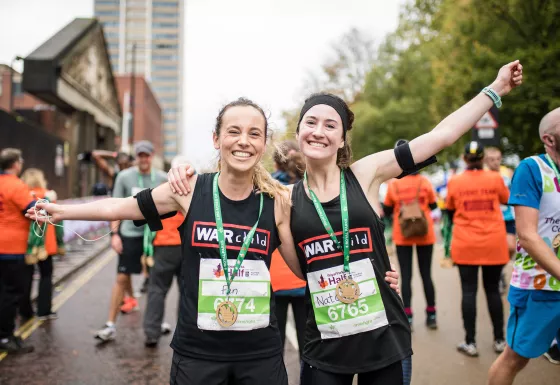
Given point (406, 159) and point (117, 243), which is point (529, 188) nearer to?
point (406, 159)

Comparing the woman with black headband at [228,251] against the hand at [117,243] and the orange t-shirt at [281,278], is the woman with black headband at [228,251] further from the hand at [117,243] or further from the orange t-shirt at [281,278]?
the hand at [117,243]

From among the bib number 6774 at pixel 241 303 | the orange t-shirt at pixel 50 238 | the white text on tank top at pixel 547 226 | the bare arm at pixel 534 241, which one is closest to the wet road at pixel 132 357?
the orange t-shirt at pixel 50 238

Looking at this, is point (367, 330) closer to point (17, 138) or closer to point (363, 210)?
point (363, 210)

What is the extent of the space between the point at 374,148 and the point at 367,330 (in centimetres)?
3288

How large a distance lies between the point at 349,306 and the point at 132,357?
145 inches

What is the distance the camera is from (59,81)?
27.0 metres

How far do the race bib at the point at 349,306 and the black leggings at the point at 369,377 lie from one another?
0.18 m

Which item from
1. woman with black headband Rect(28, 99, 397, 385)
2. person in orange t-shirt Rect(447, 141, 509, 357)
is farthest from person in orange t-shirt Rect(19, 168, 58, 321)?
person in orange t-shirt Rect(447, 141, 509, 357)

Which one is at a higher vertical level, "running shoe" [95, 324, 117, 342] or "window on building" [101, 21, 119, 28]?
"window on building" [101, 21, 119, 28]

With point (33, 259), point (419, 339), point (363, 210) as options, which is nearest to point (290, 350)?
point (419, 339)

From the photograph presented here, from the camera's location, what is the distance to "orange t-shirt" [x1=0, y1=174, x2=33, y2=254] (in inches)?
221

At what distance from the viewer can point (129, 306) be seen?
25.1ft

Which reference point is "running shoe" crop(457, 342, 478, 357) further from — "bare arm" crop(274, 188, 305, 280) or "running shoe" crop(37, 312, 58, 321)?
"running shoe" crop(37, 312, 58, 321)

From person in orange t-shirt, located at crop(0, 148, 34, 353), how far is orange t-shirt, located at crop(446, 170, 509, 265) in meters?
4.50
